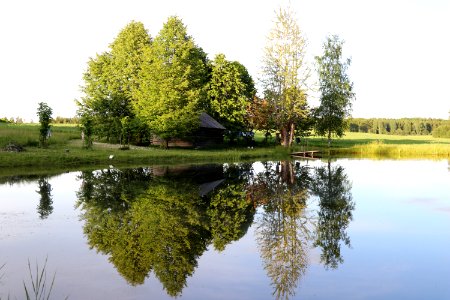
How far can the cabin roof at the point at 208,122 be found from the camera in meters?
58.0

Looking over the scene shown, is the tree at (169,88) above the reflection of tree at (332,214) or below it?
above

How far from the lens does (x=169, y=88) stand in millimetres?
48750

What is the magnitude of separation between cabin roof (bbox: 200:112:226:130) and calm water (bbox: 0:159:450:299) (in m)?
33.4

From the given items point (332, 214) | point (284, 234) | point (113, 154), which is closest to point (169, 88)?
point (113, 154)

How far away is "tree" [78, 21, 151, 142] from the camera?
5741 cm

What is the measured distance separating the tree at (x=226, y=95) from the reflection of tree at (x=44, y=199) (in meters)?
39.1

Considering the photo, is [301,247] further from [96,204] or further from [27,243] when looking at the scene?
[96,204]

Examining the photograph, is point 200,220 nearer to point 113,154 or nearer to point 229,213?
point 229,213

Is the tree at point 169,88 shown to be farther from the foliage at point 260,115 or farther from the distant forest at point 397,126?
the distant forest at point 397,126

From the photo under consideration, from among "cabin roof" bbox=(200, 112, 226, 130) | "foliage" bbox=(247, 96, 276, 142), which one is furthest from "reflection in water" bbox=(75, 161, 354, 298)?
"foliage" bbox=(247, 96, 276, 142)

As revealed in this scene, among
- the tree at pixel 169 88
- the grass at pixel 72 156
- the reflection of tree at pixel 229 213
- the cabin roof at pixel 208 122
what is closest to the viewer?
the reflection of tree at pixel 229 213

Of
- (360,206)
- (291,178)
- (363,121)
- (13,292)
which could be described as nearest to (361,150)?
(291,178)

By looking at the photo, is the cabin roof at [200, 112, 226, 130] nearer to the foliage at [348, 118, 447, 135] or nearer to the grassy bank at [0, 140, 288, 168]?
the grassy bank at [0, 140, 288, 168]

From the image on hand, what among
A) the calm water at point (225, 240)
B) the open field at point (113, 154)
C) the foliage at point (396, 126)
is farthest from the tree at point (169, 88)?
the foliage at point (396, 126)
